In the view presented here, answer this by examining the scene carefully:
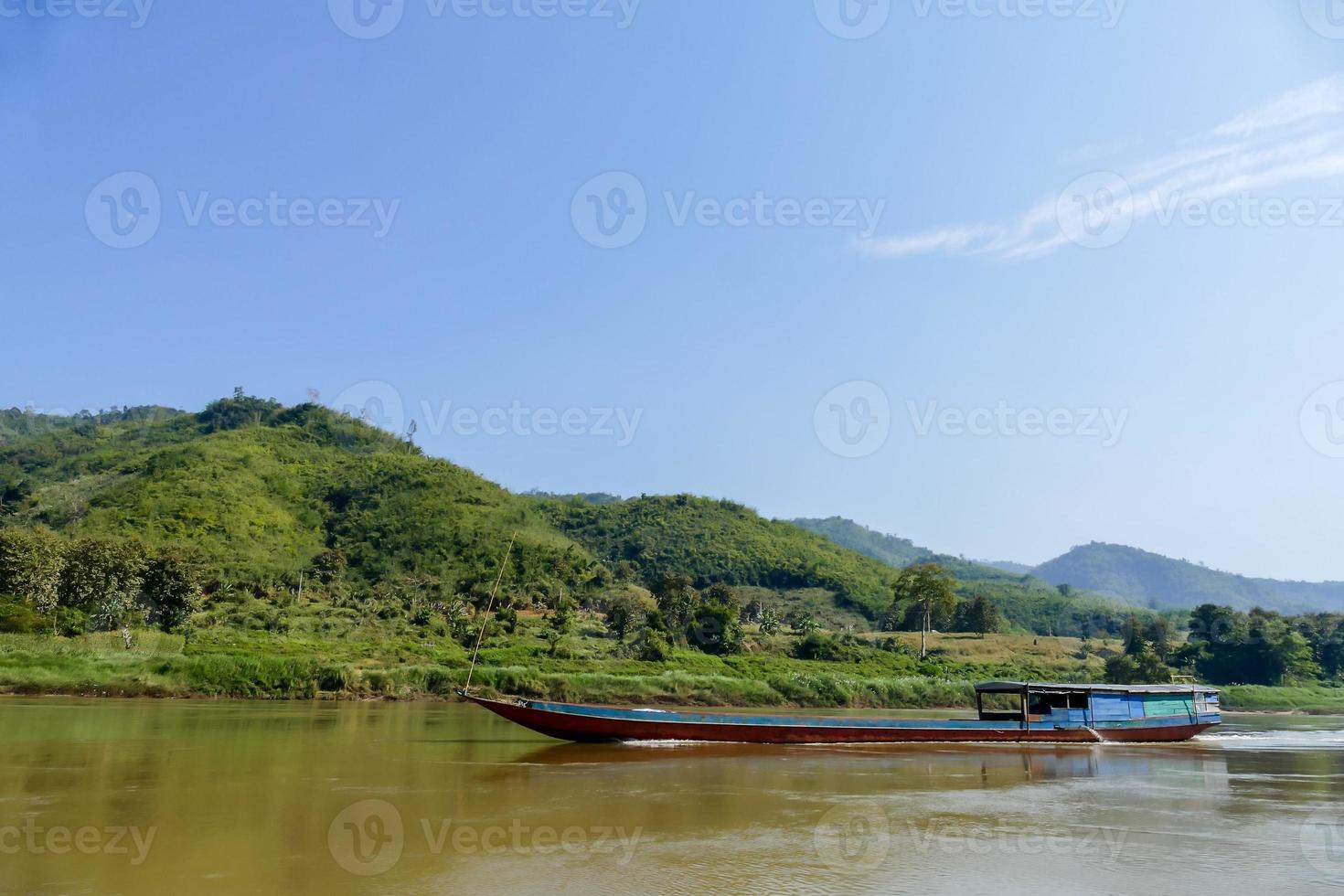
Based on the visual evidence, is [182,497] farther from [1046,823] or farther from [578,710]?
[1046,823]

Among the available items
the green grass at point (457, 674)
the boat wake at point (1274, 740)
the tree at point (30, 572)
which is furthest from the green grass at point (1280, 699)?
the tree at point (30, 572)

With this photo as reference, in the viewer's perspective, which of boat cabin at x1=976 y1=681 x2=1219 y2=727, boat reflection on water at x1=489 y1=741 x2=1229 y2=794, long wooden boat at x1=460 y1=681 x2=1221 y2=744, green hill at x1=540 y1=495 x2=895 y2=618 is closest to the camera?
boat reflection on water at x1=489 y1=741 x2=1229 y2=794

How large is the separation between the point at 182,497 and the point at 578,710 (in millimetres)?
72021

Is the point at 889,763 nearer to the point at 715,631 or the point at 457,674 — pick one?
the point at 457,674

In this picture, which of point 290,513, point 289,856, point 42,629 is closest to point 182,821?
point 289,856

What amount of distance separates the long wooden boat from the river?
0.54 meters

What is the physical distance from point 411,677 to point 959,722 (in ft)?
89.9

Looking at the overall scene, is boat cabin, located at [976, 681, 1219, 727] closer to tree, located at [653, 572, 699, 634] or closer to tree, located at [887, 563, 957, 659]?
tree, located at [653, 572, 699, 634]

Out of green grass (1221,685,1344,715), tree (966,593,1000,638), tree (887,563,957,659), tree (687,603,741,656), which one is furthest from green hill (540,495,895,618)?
green grass (1221,685,1344,715)

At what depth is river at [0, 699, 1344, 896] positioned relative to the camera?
11180 millimetres

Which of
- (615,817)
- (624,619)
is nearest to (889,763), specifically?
(615,817)

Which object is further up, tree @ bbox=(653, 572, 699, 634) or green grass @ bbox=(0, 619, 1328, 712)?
tree @ bbox=(653, 572, 699, 634)

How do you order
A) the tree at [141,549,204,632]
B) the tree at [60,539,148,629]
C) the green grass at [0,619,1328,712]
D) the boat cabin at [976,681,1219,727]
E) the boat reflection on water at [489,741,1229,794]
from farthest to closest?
the tree at [141,549,204,632] → the tree at [60,539,148,629] → the green grass at [0,619,1328,712] → the boat cabin at [976,681,1219,727] → the boat reflection on water at [489,741,1229,794]

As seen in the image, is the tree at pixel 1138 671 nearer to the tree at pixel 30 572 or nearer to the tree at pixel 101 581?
the tree at pixel 101 581
